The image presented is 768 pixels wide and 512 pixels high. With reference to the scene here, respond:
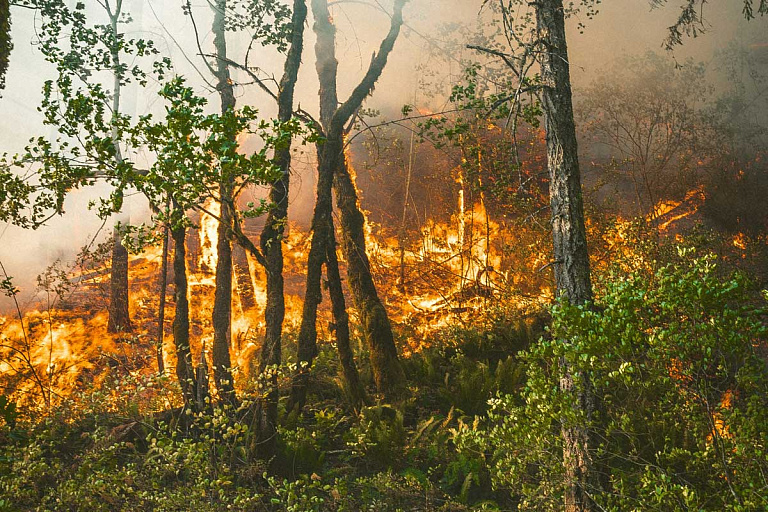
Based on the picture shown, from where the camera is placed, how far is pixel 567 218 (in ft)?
A: 12.2

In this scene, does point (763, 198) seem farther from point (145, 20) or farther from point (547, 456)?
point (145, 20)

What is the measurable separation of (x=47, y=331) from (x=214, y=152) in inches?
378

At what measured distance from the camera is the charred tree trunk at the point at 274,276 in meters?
4.99

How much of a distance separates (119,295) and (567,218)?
36.6 ft

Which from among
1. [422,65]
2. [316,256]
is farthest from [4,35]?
[422,65]

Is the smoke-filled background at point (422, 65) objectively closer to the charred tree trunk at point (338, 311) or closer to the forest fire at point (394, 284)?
the forest fire at point (394, 284)

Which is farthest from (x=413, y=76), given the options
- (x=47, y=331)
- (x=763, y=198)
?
(x=47, y=331)

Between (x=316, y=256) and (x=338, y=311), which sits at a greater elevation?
(x=316, y=256)

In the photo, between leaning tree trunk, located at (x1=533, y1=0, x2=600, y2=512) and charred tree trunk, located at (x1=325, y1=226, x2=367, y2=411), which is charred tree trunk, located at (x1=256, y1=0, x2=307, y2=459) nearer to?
charred tree trunk, located at (x1=325, y1=226, x2=367, y2=411)

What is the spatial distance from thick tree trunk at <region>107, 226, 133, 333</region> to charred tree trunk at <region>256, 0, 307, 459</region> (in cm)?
799

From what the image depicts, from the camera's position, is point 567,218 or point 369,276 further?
point 369,276

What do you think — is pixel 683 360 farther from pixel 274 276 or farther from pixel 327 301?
pixel 327 301

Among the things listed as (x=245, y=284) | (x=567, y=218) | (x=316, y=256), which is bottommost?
(x=567, y=218)

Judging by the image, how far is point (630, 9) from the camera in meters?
13.3
